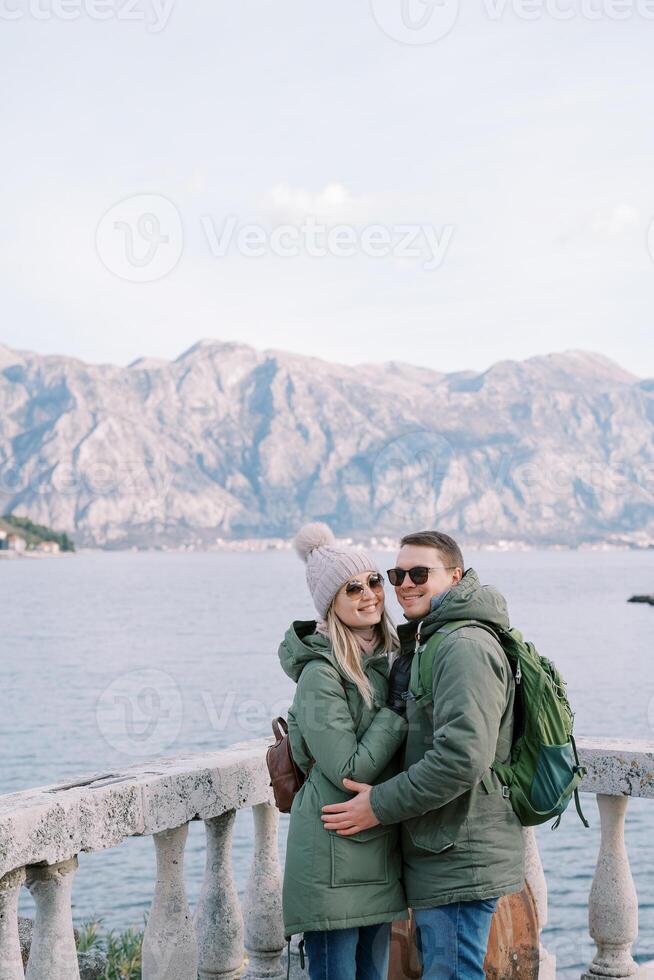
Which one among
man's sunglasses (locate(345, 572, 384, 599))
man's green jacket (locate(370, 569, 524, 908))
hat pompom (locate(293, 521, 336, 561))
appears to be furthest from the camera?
hat pompom (locate(293, 521, 336, 561))

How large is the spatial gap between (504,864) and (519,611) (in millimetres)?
101035

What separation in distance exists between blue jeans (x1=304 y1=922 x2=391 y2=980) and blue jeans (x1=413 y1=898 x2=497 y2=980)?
0.24 m

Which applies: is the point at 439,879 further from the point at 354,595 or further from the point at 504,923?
the point at 354,595

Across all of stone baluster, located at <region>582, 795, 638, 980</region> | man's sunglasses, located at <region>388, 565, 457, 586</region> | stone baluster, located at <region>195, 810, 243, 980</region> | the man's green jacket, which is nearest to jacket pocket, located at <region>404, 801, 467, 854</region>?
the man's green jacket

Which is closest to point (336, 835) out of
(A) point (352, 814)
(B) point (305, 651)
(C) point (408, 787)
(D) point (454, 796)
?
(A) point (352, 814)

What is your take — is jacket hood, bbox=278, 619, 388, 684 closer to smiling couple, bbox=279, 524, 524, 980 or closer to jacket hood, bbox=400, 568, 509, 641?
smiling couple, bbox=279, 524, 524, 980

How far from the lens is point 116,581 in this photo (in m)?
186

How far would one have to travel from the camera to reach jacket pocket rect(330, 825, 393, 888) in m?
3.77

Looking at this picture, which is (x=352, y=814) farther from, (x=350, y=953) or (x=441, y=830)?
(x=350, y=953)

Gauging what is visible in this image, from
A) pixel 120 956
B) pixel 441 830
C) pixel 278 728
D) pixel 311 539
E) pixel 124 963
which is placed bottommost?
pixel 120 956

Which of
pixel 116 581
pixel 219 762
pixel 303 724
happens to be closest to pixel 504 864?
pixel 303 724

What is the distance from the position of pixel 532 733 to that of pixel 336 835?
771mm

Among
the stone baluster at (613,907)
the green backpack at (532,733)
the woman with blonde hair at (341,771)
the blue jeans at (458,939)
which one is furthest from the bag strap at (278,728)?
the stone baluster at (613,907)

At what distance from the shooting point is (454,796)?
3572mm
